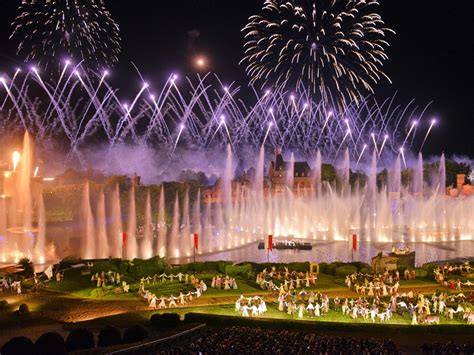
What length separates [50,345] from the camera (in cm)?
2403

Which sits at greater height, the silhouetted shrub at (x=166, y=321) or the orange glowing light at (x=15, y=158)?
the orange glowing light at (x=15, y=158)

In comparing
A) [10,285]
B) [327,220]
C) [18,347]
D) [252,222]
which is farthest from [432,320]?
[252,222]

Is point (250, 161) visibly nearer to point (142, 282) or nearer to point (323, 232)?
point (323, 232)

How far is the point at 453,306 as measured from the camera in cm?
3353

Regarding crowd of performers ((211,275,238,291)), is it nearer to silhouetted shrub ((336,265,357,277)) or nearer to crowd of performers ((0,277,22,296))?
silhouetted shrub ((336,265,357,277))

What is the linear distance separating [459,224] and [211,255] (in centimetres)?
3980

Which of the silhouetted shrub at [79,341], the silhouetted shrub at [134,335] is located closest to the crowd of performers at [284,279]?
the silhouetted shrub at [134,335]

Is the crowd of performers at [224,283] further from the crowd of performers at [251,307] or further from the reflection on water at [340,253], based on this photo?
the reflection on water at [340,253]

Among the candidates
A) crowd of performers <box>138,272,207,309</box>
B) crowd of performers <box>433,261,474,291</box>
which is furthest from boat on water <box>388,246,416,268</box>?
crowd of performers <box>138,272,207,309</box>

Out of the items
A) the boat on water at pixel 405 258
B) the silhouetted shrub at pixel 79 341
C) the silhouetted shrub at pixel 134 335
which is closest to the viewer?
the silhouetted shrub at pixel 79 341

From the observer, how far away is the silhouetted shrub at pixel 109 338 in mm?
25578

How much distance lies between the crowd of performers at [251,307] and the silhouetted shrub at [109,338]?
827 centimetres

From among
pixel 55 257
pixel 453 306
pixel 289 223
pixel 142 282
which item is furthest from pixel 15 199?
pixel 453 306

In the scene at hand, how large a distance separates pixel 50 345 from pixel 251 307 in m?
12.2
